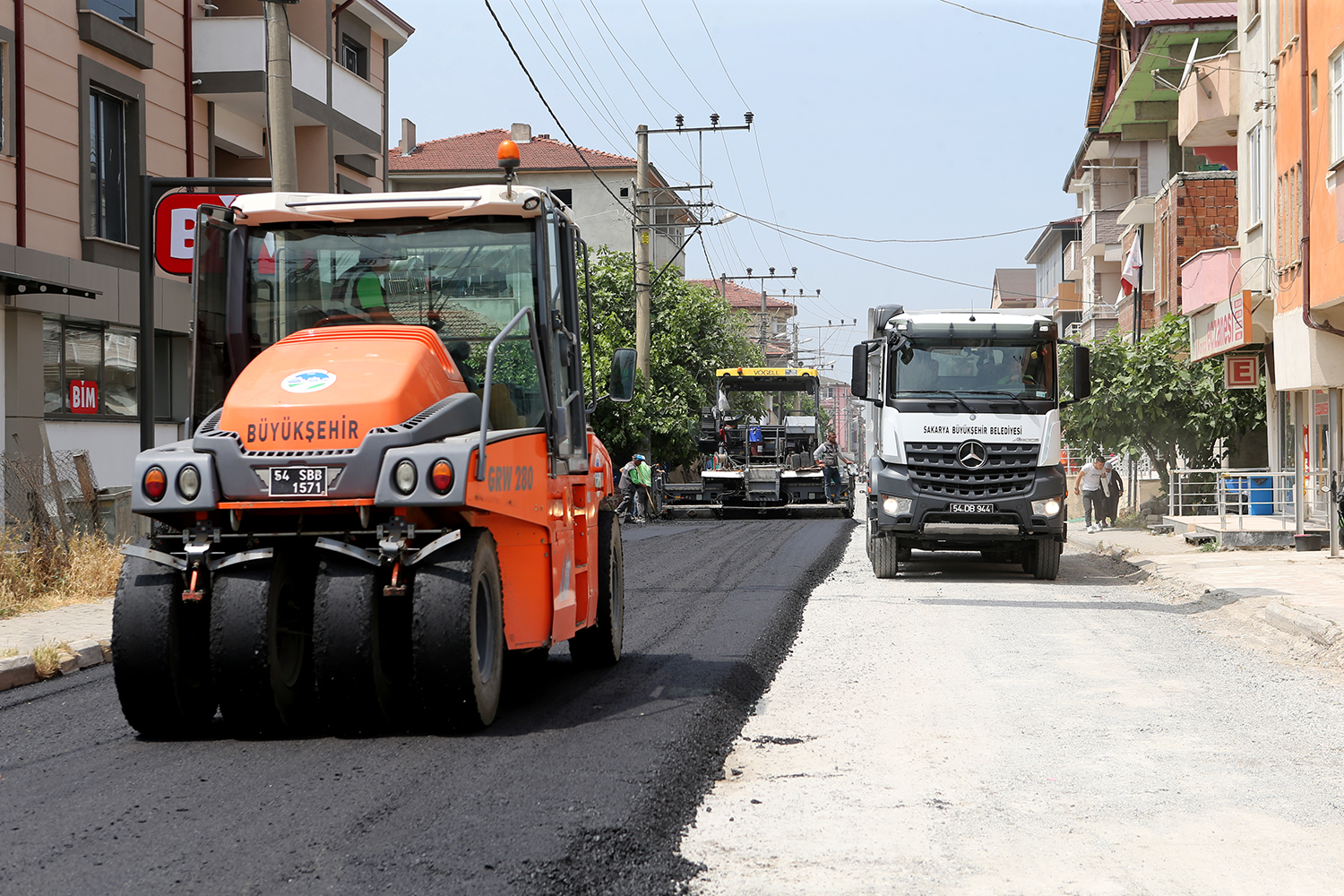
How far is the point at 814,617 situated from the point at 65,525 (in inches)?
312

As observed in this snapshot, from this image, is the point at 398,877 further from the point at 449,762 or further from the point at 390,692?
the point at 390,692

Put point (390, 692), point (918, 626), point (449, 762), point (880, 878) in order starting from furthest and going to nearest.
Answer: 1. point (918, 626)
2. point (390, 692)
3. point (449, 762)
4. point (880, 878)

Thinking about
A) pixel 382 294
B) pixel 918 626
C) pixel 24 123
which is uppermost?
pixel 24 123

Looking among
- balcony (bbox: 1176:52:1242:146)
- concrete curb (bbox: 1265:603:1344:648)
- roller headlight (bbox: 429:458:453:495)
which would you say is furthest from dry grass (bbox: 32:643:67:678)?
balcony (bbox: 1176:52:1242:146)

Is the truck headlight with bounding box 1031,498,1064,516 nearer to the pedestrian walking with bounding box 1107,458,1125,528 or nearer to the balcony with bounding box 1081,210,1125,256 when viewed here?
the pedestrian walking with bounding box 1107,458,1125,528

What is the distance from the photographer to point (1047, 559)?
17141mm

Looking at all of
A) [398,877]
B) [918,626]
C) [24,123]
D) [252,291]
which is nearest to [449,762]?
[398,877]

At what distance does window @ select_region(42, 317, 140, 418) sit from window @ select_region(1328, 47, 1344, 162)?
16698 millimetres

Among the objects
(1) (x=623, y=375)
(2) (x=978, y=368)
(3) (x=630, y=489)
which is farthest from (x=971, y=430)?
(3) (x=630, y=489)

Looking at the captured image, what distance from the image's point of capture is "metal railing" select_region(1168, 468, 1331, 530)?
840 inches

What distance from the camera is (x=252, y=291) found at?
7664 mm

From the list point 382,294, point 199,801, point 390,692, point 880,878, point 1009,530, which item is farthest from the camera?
point 1009,530

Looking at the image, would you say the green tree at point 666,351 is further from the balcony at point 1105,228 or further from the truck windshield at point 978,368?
the truck windshield at point 978,368

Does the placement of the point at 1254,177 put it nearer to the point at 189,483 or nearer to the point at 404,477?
the point at 404,477
